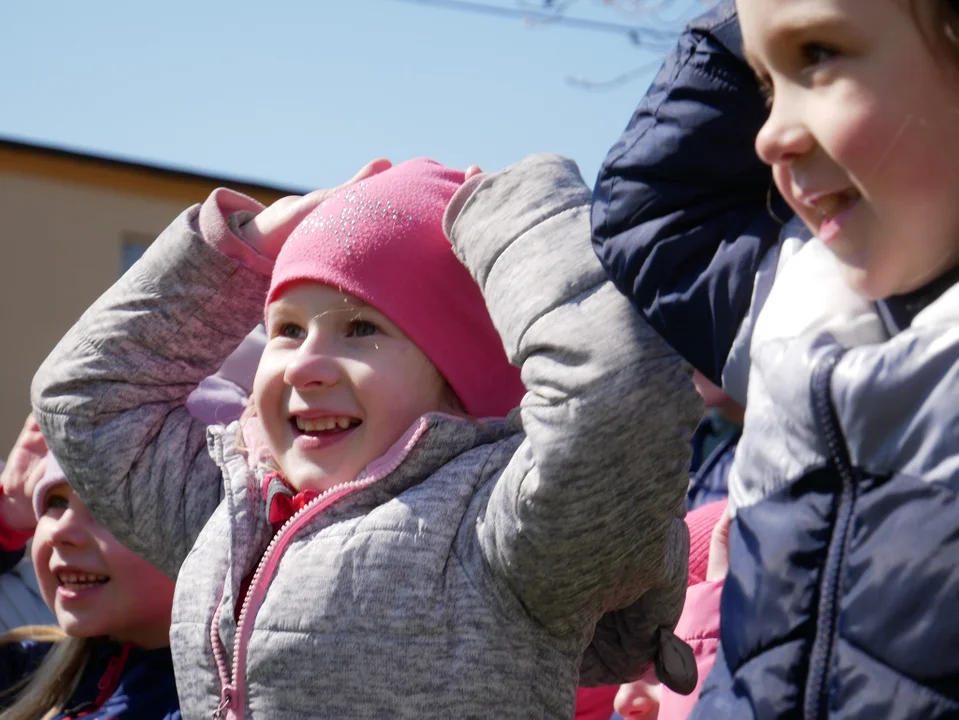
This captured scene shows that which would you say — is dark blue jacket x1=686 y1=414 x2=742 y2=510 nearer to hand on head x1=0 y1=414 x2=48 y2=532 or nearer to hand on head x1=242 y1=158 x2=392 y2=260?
hand on head x1=242 y1=158 x2=392 y2=260

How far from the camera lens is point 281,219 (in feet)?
8.09

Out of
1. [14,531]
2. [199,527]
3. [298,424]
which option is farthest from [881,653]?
[14,531]

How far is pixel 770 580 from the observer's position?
1.22 m

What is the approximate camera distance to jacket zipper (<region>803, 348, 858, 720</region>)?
1161 mm

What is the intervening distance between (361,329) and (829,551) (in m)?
1.06

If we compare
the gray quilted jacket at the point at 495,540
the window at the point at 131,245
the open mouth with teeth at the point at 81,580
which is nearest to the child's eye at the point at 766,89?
the gray quilted jacket at the point at 495,540

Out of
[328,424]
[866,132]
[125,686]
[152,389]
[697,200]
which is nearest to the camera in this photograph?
[866,132]

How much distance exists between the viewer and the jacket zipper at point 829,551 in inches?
45.7

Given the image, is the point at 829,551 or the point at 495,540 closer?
the point at 829,551

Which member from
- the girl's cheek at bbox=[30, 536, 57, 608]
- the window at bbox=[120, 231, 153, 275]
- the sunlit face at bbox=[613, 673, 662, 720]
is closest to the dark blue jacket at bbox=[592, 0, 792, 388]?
the sunlit face at bbox=[613, 673, 662, 720]

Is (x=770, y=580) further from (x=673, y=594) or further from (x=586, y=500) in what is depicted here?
(x=673, y=594)

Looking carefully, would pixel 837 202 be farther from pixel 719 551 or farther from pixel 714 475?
pixel 714 475

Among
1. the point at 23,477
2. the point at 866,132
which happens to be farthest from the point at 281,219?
the point at 23,477

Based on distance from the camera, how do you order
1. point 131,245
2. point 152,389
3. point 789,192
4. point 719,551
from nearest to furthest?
point 789,192 → point 719,551 → point 152,389 → point 131,245
